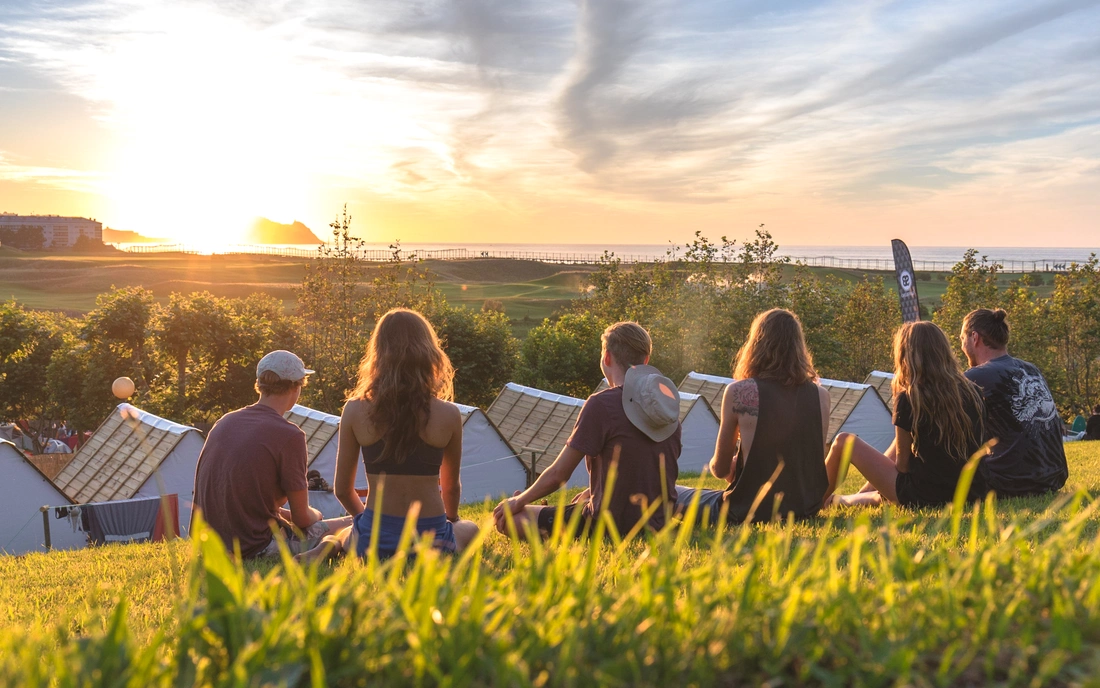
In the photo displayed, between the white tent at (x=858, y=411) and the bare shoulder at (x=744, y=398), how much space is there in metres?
12.9

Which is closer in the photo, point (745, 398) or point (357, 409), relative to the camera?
point (357, 409)

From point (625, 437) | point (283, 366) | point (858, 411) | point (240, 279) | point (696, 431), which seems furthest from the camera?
point (240, 279)

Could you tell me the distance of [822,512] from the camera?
226 inches

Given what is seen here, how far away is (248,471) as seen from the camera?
5172 mm

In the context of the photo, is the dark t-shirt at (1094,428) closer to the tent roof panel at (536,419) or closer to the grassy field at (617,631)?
the tent roof panel at (536,419)

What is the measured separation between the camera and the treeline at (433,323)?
26828 millimetres

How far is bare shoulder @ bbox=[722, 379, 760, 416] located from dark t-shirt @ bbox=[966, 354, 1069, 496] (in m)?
1.94

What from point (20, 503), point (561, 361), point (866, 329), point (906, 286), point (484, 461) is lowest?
point (20, 503)

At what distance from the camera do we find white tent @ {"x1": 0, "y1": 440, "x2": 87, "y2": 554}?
12023mm

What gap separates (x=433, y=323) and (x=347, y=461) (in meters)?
23.8

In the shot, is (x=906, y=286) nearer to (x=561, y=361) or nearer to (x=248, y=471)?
(x=561, y=361)

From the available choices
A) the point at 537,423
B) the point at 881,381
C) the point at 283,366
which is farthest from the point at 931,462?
the point at 881,381

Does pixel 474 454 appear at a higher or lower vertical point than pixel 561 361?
lower

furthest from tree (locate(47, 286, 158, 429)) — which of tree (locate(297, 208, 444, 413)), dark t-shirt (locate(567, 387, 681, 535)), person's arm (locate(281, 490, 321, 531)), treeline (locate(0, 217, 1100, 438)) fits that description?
dark t-shirt (locate(567, 387, 681, 535))
